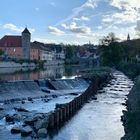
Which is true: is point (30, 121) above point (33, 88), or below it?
below

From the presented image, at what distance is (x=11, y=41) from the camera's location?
500ft

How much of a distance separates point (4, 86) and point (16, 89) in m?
1.50

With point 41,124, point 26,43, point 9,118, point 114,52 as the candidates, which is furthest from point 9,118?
point 26,43

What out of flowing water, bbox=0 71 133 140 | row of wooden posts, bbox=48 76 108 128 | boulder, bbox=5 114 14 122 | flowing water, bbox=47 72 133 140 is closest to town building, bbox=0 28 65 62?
row of wooden posts, bbox=48 76 108 128

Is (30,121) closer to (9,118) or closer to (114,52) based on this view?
(9,118)

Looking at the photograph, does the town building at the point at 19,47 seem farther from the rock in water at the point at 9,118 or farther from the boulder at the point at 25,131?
the boulder at the point at 25,131

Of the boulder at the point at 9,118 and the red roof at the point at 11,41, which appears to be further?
the red roof at the point at 11,41

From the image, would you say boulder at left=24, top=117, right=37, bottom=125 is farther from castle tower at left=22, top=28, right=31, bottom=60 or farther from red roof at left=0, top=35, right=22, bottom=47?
red roof at left=0, top=35, right=22, bottom=47

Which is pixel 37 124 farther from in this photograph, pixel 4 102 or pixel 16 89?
pixel 16 89

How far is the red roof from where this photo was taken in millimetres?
150975

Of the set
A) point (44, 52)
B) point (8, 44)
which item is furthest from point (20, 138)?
point (44, 52)

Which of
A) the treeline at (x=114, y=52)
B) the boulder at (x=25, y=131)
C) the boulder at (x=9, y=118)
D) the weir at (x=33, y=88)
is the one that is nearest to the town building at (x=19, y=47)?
the treeline at (x=114, y=52)

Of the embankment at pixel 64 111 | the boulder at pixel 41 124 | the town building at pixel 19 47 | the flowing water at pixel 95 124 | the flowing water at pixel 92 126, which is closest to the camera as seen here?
the flowing water at pixel 92 126

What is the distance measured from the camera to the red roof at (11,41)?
15098 centimetres
